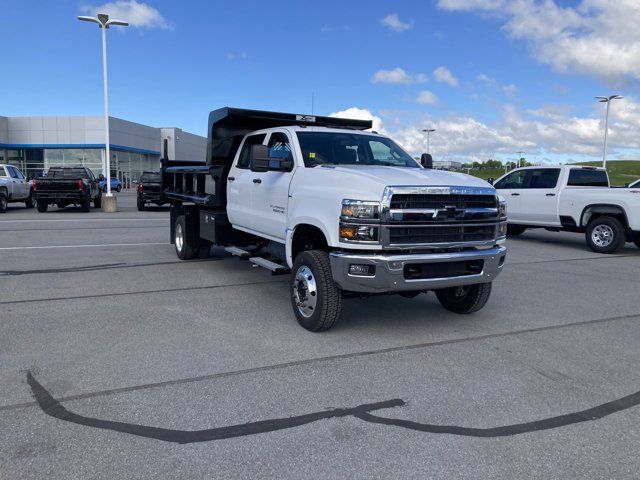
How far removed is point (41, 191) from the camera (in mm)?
20469

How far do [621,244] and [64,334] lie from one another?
11.4 metres

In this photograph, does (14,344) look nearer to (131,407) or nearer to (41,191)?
(131,407)

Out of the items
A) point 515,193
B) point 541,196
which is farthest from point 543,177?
point 515,193

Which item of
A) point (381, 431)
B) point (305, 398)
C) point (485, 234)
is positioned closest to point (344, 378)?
point (305, 398)

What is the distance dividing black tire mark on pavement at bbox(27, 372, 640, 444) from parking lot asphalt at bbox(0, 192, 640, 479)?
0.01m

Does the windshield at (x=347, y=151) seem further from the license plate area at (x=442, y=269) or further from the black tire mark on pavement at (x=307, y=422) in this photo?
the black tire mark on pavement at (x=307, y=422)

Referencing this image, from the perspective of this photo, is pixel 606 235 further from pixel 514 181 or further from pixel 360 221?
pixel 360 221

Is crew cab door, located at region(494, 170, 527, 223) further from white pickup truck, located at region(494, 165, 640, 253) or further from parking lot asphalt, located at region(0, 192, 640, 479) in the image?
parking lot asphalt, located at region(0, 192, 640, 479)

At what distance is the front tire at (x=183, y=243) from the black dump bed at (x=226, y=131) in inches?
29.1


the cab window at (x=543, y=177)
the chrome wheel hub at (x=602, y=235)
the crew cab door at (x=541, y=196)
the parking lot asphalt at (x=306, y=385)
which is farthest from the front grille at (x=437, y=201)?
the cab window at (x=543, y=177)

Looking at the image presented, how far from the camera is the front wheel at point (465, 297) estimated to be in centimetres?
607

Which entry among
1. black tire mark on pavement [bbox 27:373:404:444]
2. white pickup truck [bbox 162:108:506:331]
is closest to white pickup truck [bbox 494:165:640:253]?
white pickup truck [bbox 162:108:506:331]

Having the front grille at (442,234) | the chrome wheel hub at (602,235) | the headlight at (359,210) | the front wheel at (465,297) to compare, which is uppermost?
the headlight at (359,210)

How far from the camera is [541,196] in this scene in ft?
43.8
